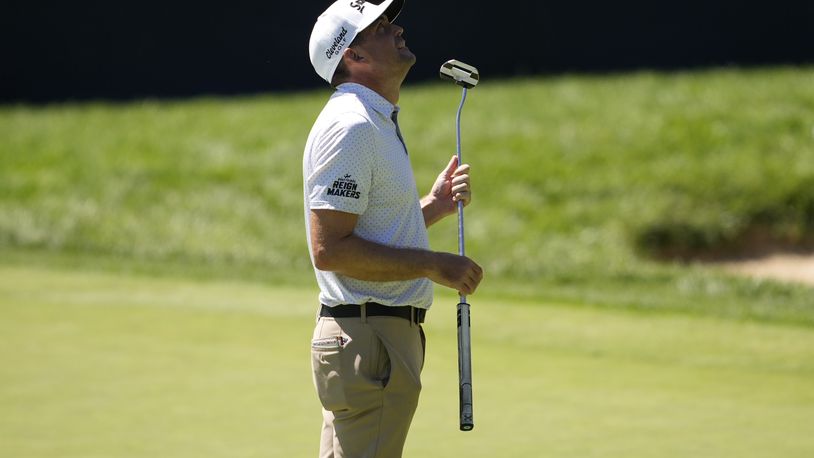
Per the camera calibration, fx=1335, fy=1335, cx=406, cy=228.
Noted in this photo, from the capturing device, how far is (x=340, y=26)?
3.98m

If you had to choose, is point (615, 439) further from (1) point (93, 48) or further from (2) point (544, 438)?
(1) point (93, 48)

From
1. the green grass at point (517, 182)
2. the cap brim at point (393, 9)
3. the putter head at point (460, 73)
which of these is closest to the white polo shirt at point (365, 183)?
the cap brim at point (393, 9)

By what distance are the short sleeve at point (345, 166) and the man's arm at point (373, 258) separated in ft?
0.12

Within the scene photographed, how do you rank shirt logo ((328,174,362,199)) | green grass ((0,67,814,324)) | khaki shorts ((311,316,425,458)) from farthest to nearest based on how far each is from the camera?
green grass ((0,67,814,324)) < khaki shorts ((311,316,425,458)) < shirt logo ((328,174,362,199))

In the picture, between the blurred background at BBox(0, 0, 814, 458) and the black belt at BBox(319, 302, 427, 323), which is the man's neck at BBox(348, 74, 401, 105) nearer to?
the black belt at BBox(319, 302, 427, 323)

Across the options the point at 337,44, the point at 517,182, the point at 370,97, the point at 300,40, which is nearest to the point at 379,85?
the point at 370,97

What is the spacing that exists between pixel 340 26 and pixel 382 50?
0.14 metres

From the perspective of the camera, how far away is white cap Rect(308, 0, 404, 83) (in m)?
3.97

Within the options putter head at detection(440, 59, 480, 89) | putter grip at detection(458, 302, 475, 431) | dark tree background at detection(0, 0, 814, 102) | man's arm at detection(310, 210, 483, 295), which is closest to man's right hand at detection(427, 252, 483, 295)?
man's arm at detection(310, 210, 483, 295)

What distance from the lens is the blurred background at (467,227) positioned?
6367 millimetres

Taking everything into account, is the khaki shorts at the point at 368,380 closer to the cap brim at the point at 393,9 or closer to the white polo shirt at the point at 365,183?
the white polo shirt at the point at 365,183

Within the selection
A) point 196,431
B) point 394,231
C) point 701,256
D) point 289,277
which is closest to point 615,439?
point 196,431

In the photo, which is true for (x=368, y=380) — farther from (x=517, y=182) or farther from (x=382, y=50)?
(x=517, y=182)

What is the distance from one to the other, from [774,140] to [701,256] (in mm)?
2120
